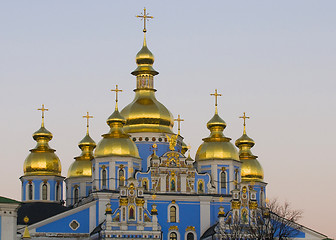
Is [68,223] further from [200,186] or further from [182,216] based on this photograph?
[200,186]

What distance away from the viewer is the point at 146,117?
79625 mm

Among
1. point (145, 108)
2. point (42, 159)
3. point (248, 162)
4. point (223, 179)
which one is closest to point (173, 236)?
point (223, 179)

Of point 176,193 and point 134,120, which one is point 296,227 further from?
point 134,120

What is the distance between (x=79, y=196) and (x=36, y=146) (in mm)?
4501

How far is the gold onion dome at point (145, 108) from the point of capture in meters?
79.6

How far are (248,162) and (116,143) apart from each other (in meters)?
12.1

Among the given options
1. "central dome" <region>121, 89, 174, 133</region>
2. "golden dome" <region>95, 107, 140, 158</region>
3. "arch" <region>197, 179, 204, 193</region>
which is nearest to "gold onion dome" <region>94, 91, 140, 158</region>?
"golden dome" <region>95, 107, 140, 158</region>

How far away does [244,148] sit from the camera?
8506 cm

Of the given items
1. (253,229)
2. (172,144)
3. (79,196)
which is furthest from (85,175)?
(253,229)

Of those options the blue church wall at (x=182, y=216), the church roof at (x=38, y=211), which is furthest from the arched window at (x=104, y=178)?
the church roof at (x=38, y=211)

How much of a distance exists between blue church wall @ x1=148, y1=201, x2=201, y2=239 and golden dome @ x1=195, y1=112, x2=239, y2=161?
3.80 meters

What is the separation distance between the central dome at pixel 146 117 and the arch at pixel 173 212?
6346 mm

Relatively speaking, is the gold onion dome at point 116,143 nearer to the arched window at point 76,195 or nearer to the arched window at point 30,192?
the arched window at point 76,195

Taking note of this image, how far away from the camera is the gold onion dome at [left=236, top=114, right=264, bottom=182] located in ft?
275
